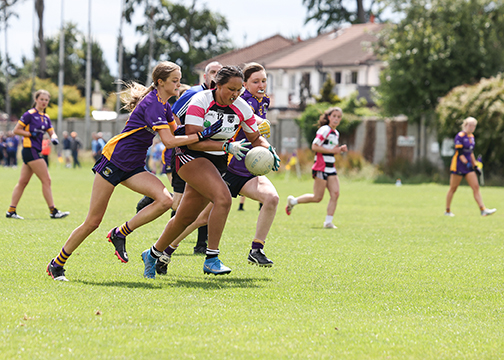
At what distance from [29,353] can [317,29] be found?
208 feet

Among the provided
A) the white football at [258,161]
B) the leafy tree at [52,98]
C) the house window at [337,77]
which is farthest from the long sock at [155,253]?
the leafy tree at [52,98]

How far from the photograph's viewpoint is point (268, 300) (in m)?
5.89

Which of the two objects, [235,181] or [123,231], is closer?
[123,231]

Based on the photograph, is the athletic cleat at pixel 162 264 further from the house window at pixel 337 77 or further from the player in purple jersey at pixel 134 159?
the house window at pixel 337 77

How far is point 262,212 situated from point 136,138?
1578mm

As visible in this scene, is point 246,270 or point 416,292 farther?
point 246,270

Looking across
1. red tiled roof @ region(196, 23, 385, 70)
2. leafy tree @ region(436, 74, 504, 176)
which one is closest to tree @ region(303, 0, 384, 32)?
red tiled roof @ region(196, 23, 385, 70)

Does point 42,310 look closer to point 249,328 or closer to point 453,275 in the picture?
point 249,328

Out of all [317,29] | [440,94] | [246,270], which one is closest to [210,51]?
[317,29]

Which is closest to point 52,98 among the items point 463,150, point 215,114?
point 463,150

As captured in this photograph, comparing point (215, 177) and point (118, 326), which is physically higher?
point (215, 177)

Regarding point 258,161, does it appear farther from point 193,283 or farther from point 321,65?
point 321,65

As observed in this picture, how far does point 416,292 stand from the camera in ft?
21.2

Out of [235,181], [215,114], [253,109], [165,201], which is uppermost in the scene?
[253,109]
